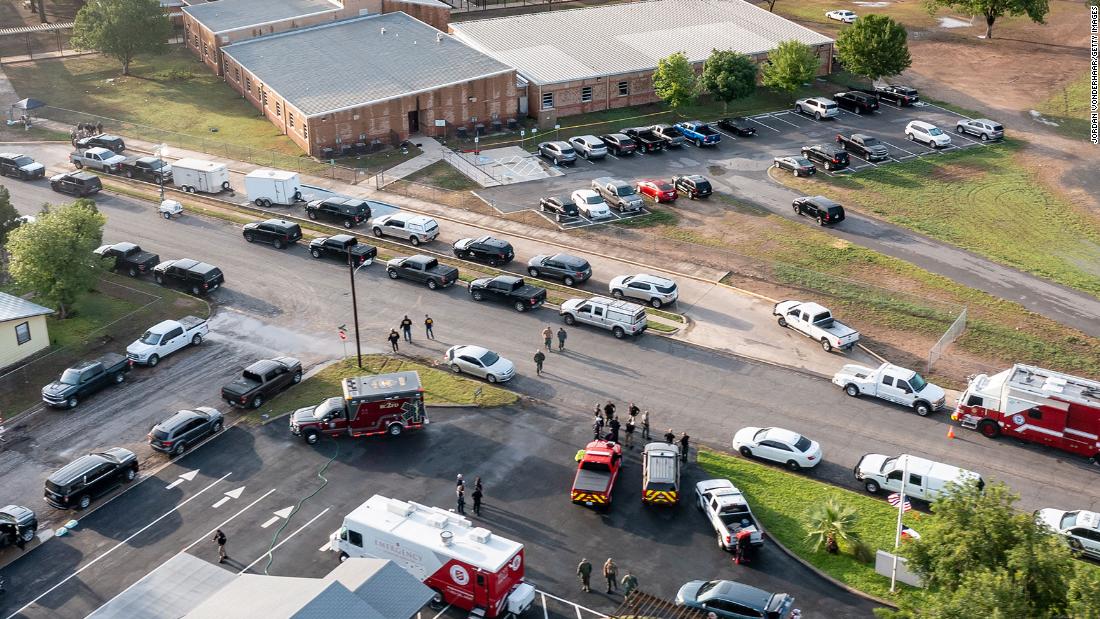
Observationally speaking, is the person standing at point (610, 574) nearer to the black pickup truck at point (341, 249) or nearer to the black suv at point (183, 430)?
the black suv at point (183, 430)

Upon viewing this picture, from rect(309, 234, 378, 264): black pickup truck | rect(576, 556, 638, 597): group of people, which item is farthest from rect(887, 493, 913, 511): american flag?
rect(309, 234, 378, 264): black pickup truck

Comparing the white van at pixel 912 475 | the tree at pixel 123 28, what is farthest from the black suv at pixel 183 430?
the tree at pixel 123 28

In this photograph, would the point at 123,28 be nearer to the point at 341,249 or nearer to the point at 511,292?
the point at 341,249

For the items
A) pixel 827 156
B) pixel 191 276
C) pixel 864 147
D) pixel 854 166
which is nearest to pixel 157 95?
pixel 191 276

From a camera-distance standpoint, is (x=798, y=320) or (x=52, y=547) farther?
(x=798, y=320)

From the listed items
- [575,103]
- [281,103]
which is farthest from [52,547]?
[575,103]

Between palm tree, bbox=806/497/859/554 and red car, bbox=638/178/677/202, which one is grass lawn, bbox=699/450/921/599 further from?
red car, bbox=638/178/677/202

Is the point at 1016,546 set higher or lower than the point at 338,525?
higher

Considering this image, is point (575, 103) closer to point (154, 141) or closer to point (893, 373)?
point (154, 141)
